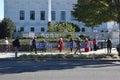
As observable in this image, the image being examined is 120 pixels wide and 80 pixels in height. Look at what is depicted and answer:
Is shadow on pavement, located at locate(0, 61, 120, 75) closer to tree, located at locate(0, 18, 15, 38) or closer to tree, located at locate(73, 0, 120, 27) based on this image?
tree, located at locate(73, 0, 120, 27)

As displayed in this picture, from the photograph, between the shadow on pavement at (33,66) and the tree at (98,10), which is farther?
the tree at (98,10)

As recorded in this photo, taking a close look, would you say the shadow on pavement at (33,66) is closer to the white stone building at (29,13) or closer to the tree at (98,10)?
the tree at (98,10)

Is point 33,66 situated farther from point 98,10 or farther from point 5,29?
point 5,29

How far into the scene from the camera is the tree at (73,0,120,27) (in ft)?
110

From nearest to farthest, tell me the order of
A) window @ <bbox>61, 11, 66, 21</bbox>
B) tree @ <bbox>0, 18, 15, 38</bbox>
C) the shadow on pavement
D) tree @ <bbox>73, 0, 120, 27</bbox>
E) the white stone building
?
the shadow on pavement < tree @ <bbox>73, 0, 120, 27</bbox> < tree @ <bbox>0, 18, 15, 38</bbox> < the white stone building < window @ <bbox>61, 11, 66, 21</bbox>

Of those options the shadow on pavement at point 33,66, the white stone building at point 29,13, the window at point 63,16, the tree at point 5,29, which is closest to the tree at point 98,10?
the shadow on pavement at point 33,66

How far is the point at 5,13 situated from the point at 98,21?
211 feet

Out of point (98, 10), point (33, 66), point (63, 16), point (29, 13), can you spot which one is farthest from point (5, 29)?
point (33, 66)

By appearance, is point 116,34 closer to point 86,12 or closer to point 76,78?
point 86,12

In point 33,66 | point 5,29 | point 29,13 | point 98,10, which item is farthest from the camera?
point 29,13

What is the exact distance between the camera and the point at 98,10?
1331 inches

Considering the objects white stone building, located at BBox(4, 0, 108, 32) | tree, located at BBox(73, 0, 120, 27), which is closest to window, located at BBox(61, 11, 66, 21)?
white stone building, located at BBox(4, 0, 108, 32)

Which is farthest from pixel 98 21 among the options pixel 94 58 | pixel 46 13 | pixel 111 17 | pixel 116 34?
pixel 46 13

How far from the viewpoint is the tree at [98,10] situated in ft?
110
